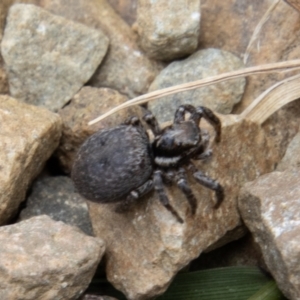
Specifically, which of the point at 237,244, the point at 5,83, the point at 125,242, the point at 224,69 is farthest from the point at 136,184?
the point at 5,83

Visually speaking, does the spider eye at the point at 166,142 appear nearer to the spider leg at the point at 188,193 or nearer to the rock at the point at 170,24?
the spider leg at the point at 188,193

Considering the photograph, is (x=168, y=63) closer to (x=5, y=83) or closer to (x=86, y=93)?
(x=86, y=93)

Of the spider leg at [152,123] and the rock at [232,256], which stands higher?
the spider leg at [152,123]

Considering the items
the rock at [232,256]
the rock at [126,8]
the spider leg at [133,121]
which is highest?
the rock at [126,8]

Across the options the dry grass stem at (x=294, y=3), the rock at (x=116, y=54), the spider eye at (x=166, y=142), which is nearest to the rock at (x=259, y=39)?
the dry grass stem at (x=294, y=3)

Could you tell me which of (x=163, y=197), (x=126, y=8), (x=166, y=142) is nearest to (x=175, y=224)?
(x=163, y=197)

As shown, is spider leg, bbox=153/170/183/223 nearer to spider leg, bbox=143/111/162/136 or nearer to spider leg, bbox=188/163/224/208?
spider leg, bbox=188/163/224/208

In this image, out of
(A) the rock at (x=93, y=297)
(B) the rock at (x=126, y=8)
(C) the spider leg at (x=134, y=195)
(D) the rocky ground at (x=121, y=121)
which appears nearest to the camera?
(D) the rocky ground at (x=121, y=121)
